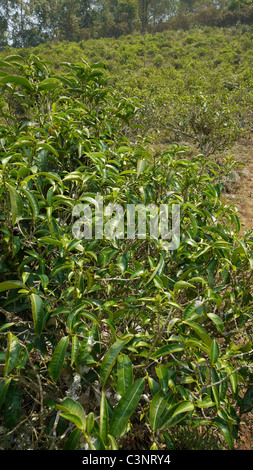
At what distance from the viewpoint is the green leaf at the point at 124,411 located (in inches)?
28.0

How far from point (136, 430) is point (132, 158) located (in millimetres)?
1438

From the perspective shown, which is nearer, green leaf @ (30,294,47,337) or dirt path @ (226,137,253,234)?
green leaf @ (30,294,47,337)

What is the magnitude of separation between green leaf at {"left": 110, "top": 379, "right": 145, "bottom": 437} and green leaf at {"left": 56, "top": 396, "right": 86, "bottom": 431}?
77 mm

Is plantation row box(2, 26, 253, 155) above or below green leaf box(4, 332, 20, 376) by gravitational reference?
above

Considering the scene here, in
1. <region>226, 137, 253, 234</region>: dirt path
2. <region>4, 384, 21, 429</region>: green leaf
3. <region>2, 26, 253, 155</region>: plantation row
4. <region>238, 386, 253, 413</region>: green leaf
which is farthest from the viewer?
<region>2, 26, 253, 155</region>: plantation row

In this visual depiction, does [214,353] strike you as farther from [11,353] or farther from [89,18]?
[89,18]

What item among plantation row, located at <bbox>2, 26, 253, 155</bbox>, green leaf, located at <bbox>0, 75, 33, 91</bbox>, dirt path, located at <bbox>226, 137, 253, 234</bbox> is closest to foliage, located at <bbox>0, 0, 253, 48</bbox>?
plantation row, located at <bbox>2, 26, 253, 155</bbox>

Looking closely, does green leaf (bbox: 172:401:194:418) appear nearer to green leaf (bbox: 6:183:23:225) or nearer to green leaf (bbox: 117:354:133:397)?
green leaf (bbox: 117:354:133:397)

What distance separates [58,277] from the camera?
1.12m

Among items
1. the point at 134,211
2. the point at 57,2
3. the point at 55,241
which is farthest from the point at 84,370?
the point at 57,2

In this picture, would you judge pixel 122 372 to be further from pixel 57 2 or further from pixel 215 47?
pixel 57 2

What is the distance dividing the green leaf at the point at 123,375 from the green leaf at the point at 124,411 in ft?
0.19

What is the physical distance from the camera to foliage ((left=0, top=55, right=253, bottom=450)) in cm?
86

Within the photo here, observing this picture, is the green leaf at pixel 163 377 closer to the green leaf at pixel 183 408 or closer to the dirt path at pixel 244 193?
the green leaf at pixel 183 408
